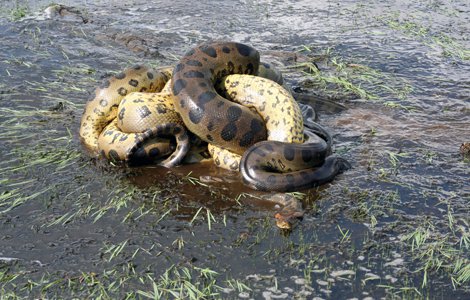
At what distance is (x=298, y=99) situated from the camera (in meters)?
9.39

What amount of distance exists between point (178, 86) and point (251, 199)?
1.63m

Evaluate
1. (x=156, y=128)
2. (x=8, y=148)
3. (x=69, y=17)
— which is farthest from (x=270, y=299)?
(x=69, y=17)

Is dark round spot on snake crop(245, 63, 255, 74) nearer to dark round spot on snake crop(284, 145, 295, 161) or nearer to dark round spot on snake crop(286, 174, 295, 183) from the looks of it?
dark round spot on snake crop(284, 145, 295, 161)

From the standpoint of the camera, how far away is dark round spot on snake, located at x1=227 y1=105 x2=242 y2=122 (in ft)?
23.3

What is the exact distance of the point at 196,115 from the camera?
7.16 metres

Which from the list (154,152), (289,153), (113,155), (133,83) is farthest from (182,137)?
(289,153)

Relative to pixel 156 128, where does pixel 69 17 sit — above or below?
below

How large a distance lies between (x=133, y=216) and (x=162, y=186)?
71 centimetres

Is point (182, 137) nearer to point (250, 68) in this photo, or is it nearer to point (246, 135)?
point (246, 135)

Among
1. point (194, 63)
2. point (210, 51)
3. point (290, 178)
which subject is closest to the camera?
point (290, 178)

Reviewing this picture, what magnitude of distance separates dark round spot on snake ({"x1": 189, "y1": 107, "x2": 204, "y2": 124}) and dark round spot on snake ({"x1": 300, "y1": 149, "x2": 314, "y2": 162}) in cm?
119

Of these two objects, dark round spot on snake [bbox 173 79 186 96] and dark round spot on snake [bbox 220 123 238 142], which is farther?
dark round spot on snake [bbox 173 79 186 96]

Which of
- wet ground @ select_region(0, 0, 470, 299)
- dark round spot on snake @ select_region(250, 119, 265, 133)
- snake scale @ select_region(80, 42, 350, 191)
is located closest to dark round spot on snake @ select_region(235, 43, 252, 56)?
snake scale @ select_region(80, 42, 350, 191)

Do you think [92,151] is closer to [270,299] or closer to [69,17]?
[270,299]
